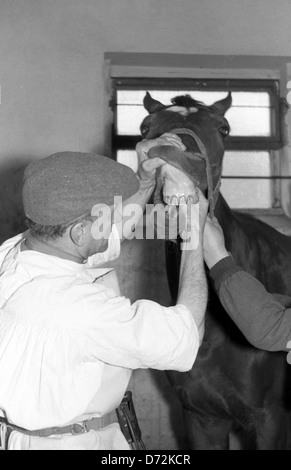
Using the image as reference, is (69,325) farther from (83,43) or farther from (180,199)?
(83,43)

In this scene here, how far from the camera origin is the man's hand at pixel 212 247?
150cm

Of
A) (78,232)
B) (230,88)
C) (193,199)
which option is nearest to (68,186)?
(78,232)

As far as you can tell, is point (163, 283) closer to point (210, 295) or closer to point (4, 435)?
point (210, 295)

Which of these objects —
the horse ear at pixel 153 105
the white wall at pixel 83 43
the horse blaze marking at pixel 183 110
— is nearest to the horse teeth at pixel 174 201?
the horse blaze marking at pixel 183 110

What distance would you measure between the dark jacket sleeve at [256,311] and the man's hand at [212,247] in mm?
73

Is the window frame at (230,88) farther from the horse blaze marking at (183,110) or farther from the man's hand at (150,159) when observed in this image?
the man's hand at (150,159)

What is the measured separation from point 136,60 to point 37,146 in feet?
2.53

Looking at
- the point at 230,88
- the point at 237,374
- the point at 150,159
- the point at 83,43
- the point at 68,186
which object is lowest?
the point at 237,374

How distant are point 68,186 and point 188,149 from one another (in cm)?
68

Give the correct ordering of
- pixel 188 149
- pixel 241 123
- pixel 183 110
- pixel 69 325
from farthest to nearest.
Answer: pixel 241 123, pixel 183 110, pixel 188 149, pixel 69 325

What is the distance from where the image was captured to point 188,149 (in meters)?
1.83

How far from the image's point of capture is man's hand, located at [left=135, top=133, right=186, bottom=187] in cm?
163
